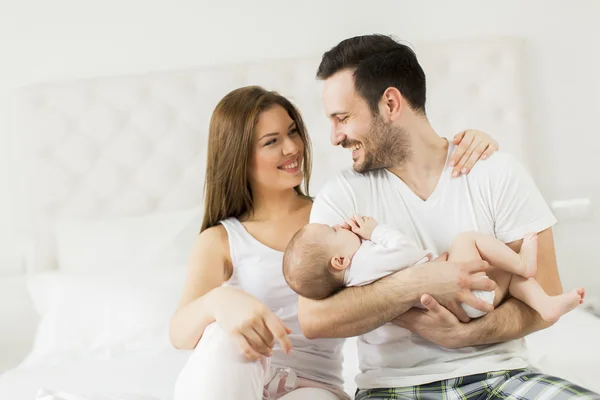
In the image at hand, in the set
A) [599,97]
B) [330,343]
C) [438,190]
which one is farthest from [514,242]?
[599,97]

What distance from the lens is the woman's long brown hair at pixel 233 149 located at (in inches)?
73.3

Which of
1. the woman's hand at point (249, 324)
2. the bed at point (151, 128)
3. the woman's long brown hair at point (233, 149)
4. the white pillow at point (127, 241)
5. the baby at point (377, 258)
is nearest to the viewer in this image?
the woman's hand at point (249, 324)

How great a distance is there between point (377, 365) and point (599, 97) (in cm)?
208

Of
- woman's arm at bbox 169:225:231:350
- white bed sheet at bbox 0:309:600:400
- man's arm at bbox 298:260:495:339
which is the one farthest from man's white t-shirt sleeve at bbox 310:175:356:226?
white bed sheet at bbox 0:309:600:400

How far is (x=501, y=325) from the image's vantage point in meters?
1.46

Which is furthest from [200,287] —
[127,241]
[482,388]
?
[127,241]

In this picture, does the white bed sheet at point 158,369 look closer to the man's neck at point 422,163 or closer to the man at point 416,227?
the man at point 416,227

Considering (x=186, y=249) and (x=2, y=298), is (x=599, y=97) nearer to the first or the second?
(x=186, y=249)

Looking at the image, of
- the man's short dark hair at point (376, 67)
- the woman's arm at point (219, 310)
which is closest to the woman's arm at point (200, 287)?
the woman's arm at point (219, 310)

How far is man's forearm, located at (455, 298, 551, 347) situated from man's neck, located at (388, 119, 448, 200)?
0.32m

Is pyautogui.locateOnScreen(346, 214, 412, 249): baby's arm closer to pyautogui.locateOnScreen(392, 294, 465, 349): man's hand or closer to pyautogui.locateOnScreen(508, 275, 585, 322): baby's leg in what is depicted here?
pyautogui.locateOnScreen(392, 294, 465, 349): man's hand

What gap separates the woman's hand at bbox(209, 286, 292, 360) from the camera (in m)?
1.35

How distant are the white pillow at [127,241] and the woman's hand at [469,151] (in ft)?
4.52

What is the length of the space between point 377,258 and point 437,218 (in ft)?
0.68
